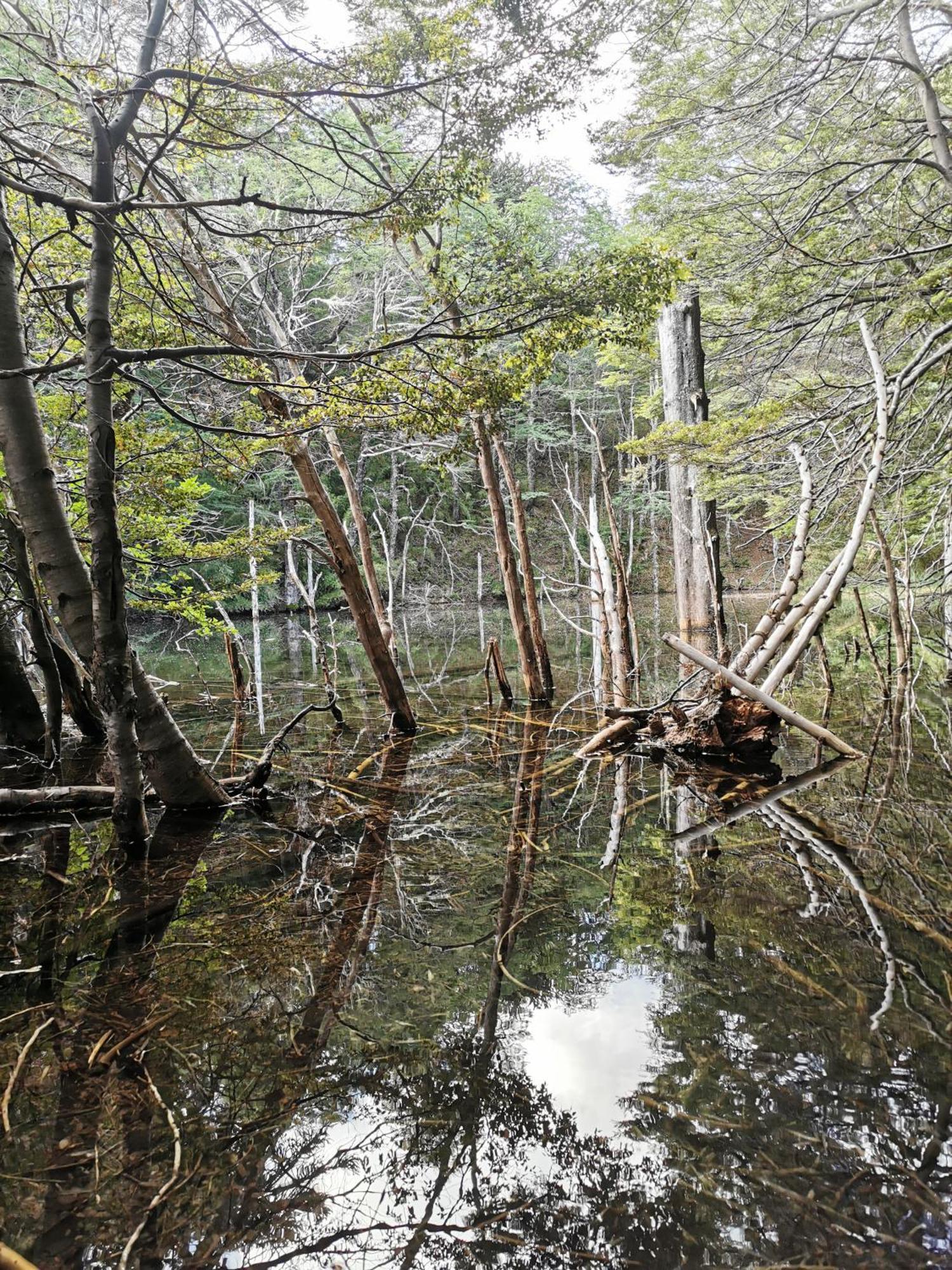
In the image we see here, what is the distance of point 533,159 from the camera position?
95.9ft

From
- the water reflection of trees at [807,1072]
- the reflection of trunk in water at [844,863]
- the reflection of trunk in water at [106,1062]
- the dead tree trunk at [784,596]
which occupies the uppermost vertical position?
the dead tree trunk at [784,596]

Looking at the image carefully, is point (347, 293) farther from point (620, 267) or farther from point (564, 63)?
point (620, 267)

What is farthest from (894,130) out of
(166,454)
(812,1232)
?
(812,1232)

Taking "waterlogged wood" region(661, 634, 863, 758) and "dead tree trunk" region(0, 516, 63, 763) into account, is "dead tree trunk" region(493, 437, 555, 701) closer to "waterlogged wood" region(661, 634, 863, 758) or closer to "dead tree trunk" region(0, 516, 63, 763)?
"waterlogged wood" region(661, 634, 863, 758)

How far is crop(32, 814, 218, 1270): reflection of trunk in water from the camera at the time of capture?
5.38ft

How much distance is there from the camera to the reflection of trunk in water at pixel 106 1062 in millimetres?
1639

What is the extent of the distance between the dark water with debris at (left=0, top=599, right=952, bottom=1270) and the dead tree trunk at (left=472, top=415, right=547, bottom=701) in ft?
13.1

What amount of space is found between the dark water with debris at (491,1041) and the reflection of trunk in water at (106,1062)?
0.4 inches

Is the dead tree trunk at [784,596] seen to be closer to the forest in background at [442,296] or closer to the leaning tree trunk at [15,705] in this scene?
the forest in background at [442,296]

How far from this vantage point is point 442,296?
16.5 ft

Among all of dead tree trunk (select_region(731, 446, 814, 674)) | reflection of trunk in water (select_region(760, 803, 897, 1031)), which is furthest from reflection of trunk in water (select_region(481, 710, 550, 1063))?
dead tree trunk (select_region(731, 446, 814, 674))

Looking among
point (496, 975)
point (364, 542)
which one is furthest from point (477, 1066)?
point (364, 542)

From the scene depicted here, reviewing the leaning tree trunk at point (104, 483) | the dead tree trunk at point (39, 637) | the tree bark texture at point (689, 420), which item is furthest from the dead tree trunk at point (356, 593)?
the tree bark texture at point (689, 420)

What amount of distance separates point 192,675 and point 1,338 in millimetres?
10863
